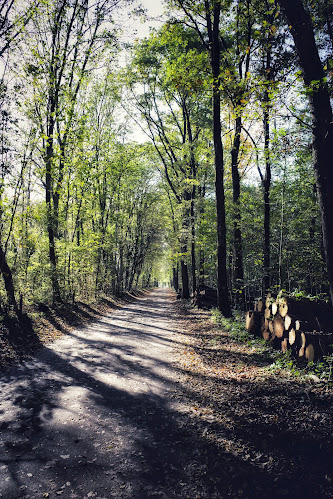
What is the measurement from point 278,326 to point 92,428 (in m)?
4.98

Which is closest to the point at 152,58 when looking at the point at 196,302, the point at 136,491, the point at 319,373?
the point at 196,302

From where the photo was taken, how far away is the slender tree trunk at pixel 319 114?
15.8 feet

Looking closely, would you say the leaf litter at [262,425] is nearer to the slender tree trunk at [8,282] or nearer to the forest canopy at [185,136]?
the forest canopy at [185,136]

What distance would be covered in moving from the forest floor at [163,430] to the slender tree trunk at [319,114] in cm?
242

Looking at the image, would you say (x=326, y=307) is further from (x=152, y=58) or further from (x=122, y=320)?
(x=152, y=58)

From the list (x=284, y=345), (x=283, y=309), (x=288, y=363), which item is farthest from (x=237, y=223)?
(x=288, y=363)

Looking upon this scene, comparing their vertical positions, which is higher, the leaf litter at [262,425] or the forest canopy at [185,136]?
the forest canopy at [185,136]

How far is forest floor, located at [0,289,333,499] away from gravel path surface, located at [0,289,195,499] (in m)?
0.02

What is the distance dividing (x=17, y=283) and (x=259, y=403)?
9.18m

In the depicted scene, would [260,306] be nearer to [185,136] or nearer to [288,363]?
[288,363]

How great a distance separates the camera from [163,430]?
4.22 metres

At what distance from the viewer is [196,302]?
59.4 feet

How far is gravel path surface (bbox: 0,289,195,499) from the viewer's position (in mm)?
3080

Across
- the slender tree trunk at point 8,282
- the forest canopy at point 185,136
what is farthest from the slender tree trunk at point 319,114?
the slender tree trunk at point 8,282
